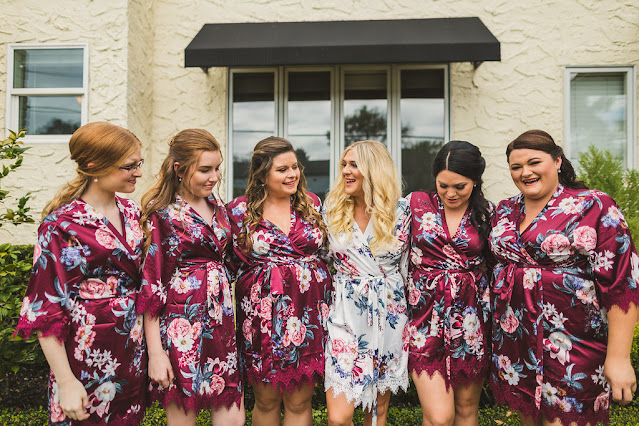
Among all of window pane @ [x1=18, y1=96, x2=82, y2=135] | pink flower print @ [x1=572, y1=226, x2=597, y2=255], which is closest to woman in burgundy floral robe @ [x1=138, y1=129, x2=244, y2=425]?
pink flower print @ [x1=572, y1=226, x2=597, y2=255]

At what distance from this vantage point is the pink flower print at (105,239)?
7.50 feet

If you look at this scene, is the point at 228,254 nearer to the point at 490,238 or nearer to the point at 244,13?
the point at 490,238

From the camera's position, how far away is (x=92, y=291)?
228cm

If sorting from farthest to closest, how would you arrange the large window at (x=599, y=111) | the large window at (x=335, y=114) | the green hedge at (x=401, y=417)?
1. the large window at (x=335, y=114)
2. the large window at (x=599, y=111)
3. the green hedge at (x=401, y=417)

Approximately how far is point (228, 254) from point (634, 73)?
21.7ft

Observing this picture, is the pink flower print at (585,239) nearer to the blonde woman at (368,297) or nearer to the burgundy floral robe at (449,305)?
the burgundy floral robe at (449,305)

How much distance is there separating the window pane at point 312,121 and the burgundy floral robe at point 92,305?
14.9 feet

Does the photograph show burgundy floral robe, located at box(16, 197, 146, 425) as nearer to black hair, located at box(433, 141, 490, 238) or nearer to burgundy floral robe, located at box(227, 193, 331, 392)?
burgundy floral robe, located at box(227, 193, 331, 392)

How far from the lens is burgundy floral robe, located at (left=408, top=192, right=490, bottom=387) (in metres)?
2.80

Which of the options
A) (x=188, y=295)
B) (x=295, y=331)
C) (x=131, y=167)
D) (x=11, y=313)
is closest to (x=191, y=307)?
(x=188, y=295)

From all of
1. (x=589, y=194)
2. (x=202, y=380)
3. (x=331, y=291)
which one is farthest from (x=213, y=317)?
(x=589, y=194)

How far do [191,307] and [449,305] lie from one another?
1545 millimetres

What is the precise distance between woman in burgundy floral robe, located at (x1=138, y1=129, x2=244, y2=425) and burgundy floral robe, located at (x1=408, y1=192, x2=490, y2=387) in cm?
118

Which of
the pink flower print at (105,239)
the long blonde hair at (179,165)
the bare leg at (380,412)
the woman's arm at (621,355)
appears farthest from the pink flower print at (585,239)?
the pink flower print at (105,239)
